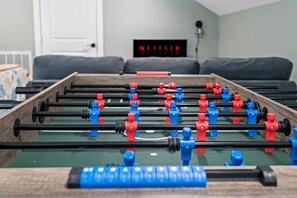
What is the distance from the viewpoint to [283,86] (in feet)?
7.31

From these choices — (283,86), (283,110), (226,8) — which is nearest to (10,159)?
(283,110)

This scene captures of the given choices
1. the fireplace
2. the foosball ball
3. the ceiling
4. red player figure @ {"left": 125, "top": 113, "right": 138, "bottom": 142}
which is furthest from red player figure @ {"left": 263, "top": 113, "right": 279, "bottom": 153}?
the fireplace

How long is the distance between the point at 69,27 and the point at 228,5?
94.4 inches

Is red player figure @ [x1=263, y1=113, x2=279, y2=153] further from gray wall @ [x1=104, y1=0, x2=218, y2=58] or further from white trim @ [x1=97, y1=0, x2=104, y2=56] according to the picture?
white trim @ [x1=97, y1=0, x2=104, y2=56]

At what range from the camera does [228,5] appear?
12.7 feet

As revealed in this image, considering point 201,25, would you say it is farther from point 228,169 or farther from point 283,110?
point 228,169

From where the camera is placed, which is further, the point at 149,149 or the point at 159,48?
the point at 159,48

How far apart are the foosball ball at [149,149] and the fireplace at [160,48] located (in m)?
2.66

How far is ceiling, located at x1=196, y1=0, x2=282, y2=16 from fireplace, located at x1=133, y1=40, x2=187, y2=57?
63 centimetres

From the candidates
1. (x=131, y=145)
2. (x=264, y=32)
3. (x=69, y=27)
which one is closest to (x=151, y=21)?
(x=69, y=27)

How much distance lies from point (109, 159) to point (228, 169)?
506 mm

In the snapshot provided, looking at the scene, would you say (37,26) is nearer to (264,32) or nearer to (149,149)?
(264,32)

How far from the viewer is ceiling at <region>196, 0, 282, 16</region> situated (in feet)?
10.6

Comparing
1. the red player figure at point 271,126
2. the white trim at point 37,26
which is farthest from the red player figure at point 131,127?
the white trim at point 37,26
